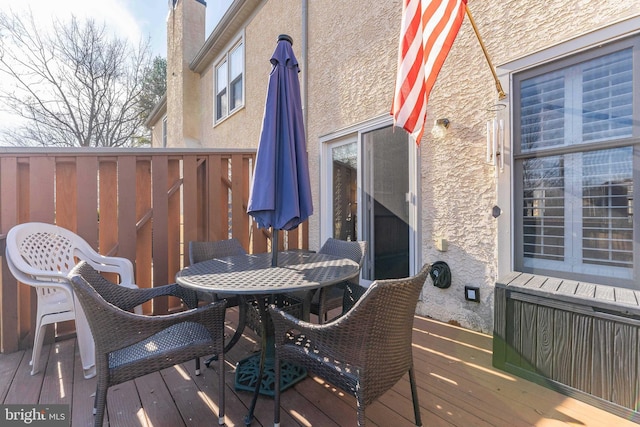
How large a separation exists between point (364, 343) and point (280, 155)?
1.49 metres

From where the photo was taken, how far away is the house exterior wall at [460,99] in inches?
102

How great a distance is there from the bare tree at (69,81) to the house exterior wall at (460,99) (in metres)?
12.8

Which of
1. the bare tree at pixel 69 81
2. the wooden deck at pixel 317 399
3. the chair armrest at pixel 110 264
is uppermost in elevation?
the bare tree at pixel 69 81

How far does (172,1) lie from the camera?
435 inches

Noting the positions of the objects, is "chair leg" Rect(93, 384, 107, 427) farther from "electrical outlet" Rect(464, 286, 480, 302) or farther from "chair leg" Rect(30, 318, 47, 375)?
"electrical outlet" Rect(464, 286, 480, 302)

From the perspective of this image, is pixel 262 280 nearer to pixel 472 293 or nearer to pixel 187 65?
pixel 472 293

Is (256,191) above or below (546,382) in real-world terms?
above

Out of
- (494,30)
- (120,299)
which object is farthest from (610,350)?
(120,299)

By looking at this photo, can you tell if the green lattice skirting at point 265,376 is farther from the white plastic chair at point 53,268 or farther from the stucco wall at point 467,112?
the stucco wall at point 467,112

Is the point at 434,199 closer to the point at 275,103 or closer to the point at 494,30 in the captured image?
the point at 494,30

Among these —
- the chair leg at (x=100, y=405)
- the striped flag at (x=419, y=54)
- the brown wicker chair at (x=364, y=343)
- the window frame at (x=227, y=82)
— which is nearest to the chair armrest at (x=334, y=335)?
the brown wicker chair at (x=364, y=343)

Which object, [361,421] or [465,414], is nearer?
[361,421]

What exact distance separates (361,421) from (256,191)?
1.56 metres

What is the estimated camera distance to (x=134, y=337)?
165 cm
